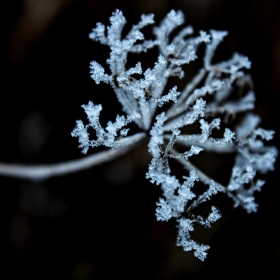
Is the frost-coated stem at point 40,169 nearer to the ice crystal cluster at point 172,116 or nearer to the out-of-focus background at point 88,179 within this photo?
the out-of-focus background at point 88,179

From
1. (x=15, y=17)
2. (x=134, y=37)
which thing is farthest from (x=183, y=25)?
(x=15, y=17)

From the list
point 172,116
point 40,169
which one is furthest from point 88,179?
point 172,116

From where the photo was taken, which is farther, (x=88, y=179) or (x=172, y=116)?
(x=88, y=179)

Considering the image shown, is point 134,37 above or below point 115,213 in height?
above

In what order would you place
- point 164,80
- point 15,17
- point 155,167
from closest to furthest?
point 155,167
point 164,80
point 15,17

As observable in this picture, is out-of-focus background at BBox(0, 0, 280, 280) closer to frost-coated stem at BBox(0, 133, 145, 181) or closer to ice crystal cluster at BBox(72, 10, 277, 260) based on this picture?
frost-coated stem at BBox(0, 133, 145, 181)

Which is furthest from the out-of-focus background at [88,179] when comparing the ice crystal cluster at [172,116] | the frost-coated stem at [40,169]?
the ice crystal cluster at [172,116]

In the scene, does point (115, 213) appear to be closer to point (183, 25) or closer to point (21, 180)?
point (21, 180)

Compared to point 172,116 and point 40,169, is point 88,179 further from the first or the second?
point 172,116
